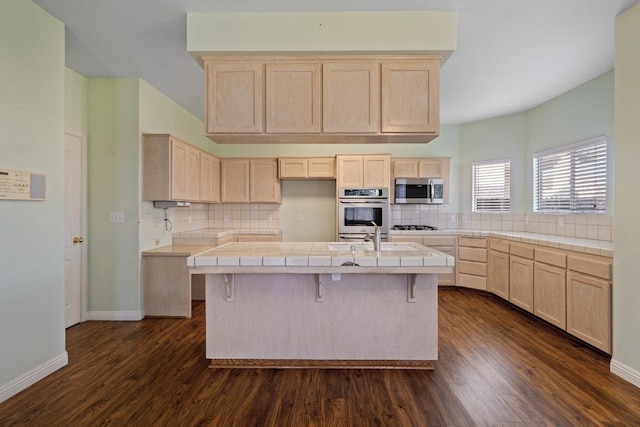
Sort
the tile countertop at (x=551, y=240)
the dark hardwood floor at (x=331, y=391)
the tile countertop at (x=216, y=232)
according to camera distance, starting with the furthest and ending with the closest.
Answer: the tile countertop at (x=216, y=232) → the tile countertop at (x=551, y=240) → the dark hardwood floor at (x=331, y=391)

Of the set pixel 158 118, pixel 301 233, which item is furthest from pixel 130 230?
pixel 301 233

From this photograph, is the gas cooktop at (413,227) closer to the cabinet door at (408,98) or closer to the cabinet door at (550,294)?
the cabinet door at (550,294)

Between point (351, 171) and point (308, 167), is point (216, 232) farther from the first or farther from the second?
point (351, 171)

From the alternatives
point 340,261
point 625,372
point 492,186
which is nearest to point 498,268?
point 492,186

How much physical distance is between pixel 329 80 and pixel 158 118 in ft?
8.21

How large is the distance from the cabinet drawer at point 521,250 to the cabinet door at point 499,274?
149 mm

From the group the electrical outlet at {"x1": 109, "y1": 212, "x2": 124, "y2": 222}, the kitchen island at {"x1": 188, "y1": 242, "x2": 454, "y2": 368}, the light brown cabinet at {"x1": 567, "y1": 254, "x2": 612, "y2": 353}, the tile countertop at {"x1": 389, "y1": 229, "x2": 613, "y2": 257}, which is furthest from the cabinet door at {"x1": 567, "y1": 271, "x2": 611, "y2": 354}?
the electrical outlet at {"x1": 109, "y1": 212, "x2": 124, "y2": 222}

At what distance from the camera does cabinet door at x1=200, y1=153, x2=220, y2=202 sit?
14.5 feet

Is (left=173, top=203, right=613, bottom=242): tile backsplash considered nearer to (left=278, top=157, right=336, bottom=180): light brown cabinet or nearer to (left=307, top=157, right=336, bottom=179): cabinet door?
(left=278, top=157, right=336, bottom=180): light brown cabinet

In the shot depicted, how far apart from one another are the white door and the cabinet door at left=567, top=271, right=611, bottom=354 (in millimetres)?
4949

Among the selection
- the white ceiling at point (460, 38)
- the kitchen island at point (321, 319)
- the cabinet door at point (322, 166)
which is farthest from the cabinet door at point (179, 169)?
the cabinet door at point (322, 166)

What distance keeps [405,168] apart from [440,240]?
1257 mm

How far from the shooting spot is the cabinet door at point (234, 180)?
5.08 meters

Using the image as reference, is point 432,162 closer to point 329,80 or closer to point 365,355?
point 329,80
